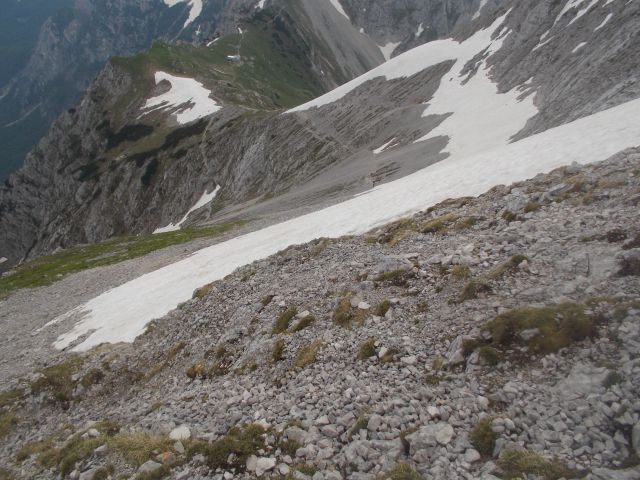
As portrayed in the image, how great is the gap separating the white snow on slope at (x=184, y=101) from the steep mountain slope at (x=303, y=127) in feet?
13.5

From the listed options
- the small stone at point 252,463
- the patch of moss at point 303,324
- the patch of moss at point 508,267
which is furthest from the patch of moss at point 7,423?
the patch of moss at point 508,267

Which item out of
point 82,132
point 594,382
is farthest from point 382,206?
point 82,132

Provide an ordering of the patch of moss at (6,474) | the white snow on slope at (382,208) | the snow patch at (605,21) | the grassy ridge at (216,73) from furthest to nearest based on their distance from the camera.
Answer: the grassy ridge at (216,73) → the snow patch at (605,21) → the white snow on slope at (382,208) → the patch of moss at (6,474)

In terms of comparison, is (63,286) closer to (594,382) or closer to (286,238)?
(286,238)

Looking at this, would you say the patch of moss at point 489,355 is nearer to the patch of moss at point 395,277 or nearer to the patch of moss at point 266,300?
the patch of moss at point 395,277

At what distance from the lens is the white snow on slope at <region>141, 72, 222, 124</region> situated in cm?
12694

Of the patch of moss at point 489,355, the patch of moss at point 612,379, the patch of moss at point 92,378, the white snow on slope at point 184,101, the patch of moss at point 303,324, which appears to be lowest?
the patch of moss at point 92,378

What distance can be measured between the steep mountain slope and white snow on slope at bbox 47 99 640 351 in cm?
1311

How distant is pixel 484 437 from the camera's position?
7.63 metres

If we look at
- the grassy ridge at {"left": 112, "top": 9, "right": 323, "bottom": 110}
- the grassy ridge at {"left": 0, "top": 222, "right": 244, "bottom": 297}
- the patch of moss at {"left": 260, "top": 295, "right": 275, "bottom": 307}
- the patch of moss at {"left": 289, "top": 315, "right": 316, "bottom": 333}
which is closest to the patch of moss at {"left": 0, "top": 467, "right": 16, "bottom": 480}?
the patch of moss at {"left": 260, "top": 295, "right": 275, "bottom": 307}

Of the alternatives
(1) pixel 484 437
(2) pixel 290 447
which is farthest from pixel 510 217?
(2) pixel 290 447

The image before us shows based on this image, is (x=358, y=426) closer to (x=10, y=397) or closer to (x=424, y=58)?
(x=10, y=397)

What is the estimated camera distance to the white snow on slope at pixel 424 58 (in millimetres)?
97875

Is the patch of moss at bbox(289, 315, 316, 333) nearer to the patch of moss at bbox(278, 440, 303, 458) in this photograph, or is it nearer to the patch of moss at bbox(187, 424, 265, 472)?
the patch of moss at bbox(187, 424, 265, 472)
